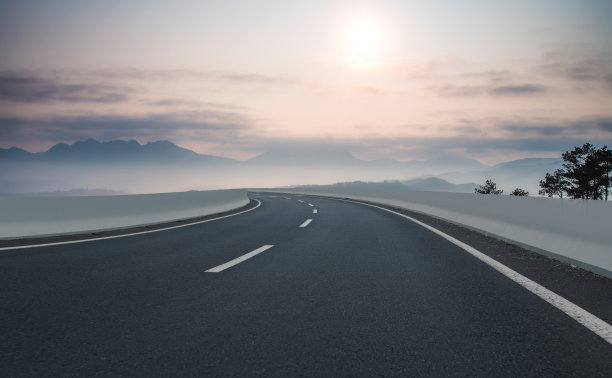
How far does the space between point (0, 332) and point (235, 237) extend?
6914mm

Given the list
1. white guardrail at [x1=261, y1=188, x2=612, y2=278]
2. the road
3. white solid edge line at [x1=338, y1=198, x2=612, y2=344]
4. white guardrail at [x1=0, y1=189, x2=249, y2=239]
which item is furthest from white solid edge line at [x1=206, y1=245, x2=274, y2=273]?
white guardrail at [x1=0, y1=189, x2=249, y2=239]

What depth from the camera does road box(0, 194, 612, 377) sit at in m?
3.15

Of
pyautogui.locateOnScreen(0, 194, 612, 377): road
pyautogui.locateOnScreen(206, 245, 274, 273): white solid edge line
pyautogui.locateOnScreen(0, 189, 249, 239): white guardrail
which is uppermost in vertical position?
pyautogui.locateOnScreen(0, 189, 249, 239): white guardrail

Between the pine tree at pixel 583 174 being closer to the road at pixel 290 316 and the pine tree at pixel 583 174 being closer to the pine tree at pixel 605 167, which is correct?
the pine tree at pixel 605 167

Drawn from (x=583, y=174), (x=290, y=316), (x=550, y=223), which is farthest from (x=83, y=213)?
(x=583, y=174)

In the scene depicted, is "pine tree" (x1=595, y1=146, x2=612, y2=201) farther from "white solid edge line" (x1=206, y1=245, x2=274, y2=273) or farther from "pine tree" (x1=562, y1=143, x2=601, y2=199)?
"white solid edge line" (x1=206, y1=245, x2=274, y2=273)

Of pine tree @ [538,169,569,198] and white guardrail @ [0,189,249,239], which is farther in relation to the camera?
pine tree @ [538,169,569,198]

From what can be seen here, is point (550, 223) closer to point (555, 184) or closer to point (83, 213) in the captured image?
point (83, 213)

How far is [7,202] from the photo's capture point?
32.7ft

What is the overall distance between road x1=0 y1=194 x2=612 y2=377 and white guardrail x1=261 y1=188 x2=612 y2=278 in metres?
0.36

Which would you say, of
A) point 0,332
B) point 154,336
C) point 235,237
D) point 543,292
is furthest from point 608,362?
point 235,237

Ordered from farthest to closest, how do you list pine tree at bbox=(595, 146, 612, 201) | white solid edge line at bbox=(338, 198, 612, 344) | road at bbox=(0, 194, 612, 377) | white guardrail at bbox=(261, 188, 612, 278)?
pine tree at bbox=(595, 146, 612, 201) → white guardrail at bbox=(261, 188, 612, 278) → white solid edge line at bbox=(338, 198, 612, 344) → road at bbox=(0, 194, 612, 377)

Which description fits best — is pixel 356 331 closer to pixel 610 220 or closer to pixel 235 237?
pixel 610 220

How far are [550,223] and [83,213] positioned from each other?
1034 cm
